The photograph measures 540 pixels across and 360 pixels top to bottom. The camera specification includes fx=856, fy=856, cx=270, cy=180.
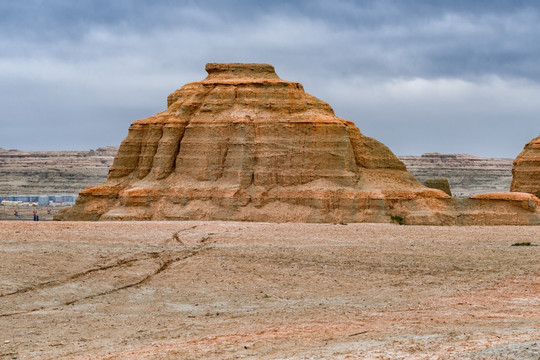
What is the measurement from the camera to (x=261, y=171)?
46500mm

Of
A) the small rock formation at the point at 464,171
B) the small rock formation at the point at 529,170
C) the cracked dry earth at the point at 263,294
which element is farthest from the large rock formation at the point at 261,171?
the small rock formation at the point at 464,171

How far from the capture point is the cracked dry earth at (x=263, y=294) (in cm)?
1459

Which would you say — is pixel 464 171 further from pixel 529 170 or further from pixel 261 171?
pixel 261 171

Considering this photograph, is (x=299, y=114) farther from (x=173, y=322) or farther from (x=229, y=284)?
(x=173, y=322)

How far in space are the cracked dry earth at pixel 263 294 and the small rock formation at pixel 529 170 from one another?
985 inches

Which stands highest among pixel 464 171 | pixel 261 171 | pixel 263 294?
pixel 464 171

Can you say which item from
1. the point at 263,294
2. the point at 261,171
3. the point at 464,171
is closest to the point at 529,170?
the point at 261,171

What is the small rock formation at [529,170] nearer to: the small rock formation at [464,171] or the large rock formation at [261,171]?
the large rock formation at [261,171]

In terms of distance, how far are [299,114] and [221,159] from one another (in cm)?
505

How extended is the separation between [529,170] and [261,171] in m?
25.0

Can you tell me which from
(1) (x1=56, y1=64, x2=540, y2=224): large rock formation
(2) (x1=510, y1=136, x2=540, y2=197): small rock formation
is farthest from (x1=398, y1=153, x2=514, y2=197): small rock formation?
(1) (x1=56, y1=64, x2=540, y2=224): large rock formation

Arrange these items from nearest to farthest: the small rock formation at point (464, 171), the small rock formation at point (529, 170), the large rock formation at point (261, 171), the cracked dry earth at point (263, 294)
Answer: the cracked dry earth at point (263, 294), the large rock formation at point (261, 171), the small rock formation at point (529, 170), the small rock formation at point (464, 171)

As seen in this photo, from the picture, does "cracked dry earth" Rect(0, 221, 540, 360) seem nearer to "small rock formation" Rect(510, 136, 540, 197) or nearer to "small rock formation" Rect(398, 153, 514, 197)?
"small rock formation" Rect(510, 136, 540, 197)

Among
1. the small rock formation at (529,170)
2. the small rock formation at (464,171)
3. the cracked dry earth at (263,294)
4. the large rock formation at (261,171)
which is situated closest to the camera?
the cracked dry earth at (263,294)
